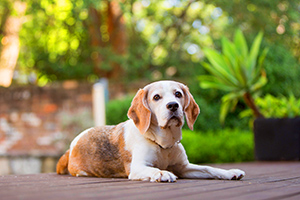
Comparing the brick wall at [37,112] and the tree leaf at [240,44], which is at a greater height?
the tree leaf at [240,44]

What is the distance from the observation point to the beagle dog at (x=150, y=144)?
3244 millimetres

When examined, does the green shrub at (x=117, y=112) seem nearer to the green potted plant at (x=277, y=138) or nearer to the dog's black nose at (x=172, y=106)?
the green potted plant at (x=277, y=138)

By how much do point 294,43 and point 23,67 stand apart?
8.77m

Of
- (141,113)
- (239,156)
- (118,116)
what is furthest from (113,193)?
(118,116)

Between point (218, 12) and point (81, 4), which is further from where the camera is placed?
point (218, 12)

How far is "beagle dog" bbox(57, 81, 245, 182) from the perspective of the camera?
3.24m

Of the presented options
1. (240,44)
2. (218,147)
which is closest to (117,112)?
(218,147)

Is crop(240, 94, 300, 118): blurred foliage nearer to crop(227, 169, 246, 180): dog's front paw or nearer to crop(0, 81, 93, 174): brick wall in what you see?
crop(227, 169, 246, 180): dog's front paw

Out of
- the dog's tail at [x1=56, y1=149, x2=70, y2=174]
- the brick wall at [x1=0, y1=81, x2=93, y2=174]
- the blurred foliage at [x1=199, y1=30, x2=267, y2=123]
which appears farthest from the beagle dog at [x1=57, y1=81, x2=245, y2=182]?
the brick wall at [x1=0, y1=81, x2=93, y2=174]

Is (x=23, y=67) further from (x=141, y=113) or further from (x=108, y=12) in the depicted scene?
(x=141, y=113)

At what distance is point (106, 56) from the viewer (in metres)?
12.5

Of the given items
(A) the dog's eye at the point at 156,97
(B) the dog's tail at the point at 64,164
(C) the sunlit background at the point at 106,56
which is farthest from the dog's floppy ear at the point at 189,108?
(C) the sunlit background at the point at 106,56

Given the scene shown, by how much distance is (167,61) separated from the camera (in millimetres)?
13195

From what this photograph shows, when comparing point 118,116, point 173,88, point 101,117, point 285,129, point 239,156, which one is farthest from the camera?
point 101,117
